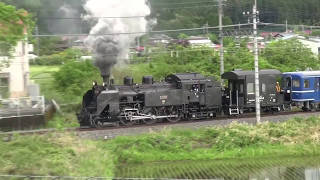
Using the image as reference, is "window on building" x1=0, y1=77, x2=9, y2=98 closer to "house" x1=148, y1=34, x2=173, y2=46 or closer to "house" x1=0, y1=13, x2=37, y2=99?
"house" x1=0, y1=13, x2=37, y2=99

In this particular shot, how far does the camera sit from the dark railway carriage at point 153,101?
19.7 m

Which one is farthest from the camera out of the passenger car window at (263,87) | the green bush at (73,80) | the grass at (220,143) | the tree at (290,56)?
the tree at (290,56)

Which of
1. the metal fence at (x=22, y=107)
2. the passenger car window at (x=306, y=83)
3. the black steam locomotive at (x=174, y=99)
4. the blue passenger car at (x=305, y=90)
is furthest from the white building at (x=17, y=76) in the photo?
the passenger car window at (x=306, y=83)

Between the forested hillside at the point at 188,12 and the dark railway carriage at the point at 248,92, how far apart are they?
797 cm

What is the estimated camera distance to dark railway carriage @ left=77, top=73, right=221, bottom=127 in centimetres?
1966

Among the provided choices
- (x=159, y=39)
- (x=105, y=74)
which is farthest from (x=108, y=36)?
(x=159, y=39)

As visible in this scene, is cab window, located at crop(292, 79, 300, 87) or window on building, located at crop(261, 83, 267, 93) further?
cab window, located at crop(292, 79, 300, 87)

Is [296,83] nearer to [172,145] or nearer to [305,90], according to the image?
[305,90]

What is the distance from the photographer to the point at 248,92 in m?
22.2

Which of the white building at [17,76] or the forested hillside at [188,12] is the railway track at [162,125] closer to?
the forested hillside at [188,12]

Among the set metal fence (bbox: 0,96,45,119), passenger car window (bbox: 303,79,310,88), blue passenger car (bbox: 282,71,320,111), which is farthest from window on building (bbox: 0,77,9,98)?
passenger car window (bbox: 303,79,310,88)

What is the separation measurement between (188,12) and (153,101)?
19852 millimetres

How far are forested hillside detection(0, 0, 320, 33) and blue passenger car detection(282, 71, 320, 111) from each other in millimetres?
8789

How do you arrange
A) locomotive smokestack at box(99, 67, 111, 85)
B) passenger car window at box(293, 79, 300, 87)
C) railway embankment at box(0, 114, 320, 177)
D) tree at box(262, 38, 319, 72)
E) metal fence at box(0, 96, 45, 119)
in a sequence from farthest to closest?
1. tree at box(262, 38, 319, 72)
2. passenger car window at box(293, 79, 300, 87)
3. metal fence at box(0, 96, 45, 119)
4. locomotive smokestack at box(99, 67, 111, 85)
5. railway embankment at box(0, 114, 320, 177)
